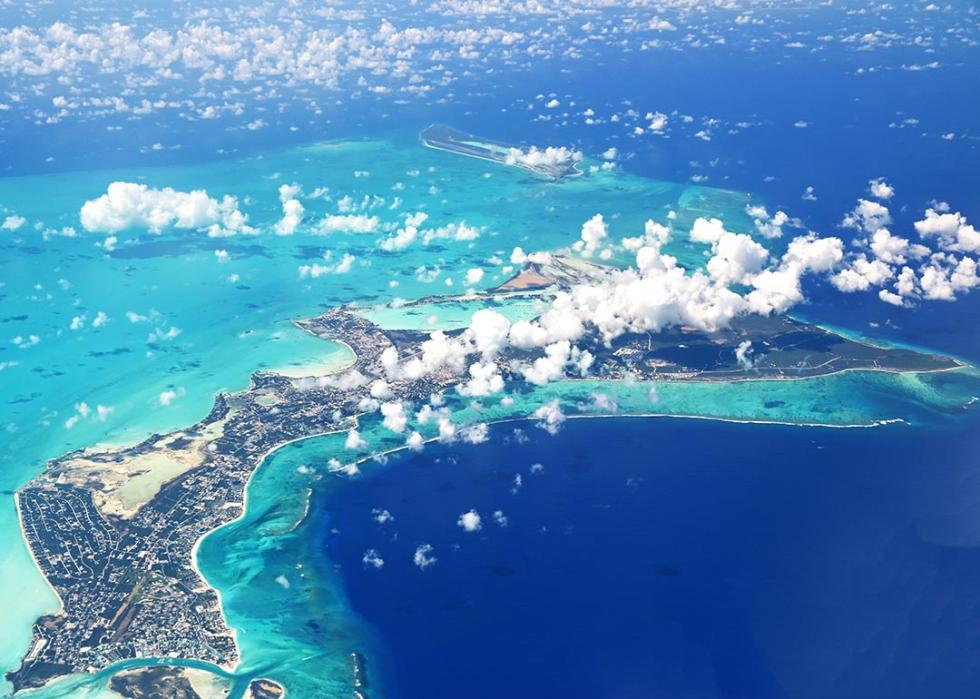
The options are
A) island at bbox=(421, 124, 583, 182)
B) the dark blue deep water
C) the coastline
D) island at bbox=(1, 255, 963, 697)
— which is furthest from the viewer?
island at bbox=(421, 124, 583, 182)

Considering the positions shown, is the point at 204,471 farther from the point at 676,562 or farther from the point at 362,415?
the point at 676,562

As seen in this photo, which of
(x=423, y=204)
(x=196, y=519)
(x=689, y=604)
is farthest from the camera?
(x=423, y=204)

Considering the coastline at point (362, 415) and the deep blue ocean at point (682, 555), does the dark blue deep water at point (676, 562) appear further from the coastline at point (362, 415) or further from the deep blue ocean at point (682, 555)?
the coastline at point (362, 415)

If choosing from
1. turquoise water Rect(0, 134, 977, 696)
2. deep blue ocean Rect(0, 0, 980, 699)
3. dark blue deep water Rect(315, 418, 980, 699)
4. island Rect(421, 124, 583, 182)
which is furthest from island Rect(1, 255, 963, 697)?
island Rect(421, 124, 583, 182)

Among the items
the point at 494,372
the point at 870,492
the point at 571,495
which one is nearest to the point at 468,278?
the point at 494,372

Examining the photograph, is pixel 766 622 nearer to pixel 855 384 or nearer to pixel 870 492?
pixel 870 492

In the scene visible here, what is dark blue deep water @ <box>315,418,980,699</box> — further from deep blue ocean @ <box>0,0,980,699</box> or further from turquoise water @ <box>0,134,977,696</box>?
turquoise water @ <box>0,134,977,696</box>

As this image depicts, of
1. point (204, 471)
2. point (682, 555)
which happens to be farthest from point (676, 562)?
point (204, 471)
